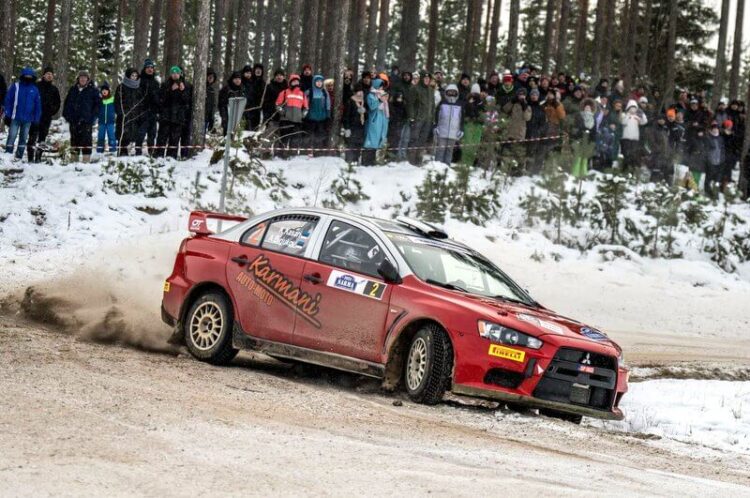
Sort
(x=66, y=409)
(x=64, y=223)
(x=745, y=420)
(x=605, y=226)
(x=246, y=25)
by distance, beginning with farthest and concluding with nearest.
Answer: (x=246, y=25), (x=605, y=226), (x=64, y=223), (x=745, y=420), (x=66, y=409)

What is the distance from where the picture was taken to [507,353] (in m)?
9.12

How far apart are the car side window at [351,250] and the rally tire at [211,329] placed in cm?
117

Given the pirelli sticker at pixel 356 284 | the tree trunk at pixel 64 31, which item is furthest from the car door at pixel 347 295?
the tree trunk at pixel 64 31

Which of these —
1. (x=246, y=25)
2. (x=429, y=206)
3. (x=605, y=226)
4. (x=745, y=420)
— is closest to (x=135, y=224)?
(x=429, y=206)

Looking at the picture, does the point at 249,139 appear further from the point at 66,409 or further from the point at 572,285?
the point at 66,409

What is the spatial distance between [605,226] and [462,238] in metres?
3.51

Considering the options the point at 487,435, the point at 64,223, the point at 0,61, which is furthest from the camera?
the point at 0,61

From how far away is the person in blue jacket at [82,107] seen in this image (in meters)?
22.4

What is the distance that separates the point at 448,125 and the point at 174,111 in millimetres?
5912

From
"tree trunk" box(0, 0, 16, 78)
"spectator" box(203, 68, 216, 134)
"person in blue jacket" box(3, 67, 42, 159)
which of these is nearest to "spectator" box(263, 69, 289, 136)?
"spectator" box(203, 68, 216, 134)

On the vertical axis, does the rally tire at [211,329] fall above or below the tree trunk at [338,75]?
below

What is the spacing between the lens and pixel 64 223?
19297mm

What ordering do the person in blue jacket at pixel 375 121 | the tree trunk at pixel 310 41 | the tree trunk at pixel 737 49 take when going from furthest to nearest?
the tree trunk at pixel 737 49 → the tree trunk at pixel 310 41 → the person in blue jacket at pixel 375 121

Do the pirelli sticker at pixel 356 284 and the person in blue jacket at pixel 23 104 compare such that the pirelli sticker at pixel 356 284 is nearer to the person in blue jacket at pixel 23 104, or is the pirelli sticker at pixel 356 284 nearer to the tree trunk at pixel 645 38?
the person in blue jacket at pixel 23 104
